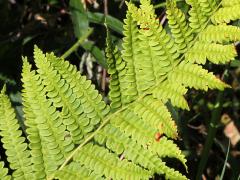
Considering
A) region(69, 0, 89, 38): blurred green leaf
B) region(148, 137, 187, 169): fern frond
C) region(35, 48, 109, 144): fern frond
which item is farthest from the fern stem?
region(148, 137, 187, 169): fern frond

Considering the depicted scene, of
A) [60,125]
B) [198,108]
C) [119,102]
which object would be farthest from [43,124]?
[198,108]

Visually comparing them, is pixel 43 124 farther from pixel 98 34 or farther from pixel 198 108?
pixel 198 108

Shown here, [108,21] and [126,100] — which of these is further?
[108,21]

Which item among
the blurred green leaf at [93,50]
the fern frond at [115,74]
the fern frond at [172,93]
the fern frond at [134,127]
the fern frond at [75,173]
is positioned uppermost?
the blurred green leaf at [93,50]

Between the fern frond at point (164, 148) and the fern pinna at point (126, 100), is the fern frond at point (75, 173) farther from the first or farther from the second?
the fern frond at point (164, 148)

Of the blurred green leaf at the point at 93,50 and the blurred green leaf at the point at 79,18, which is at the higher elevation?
the blurred green leaf at the point at 79,18

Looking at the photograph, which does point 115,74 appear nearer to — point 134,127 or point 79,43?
point 134,127

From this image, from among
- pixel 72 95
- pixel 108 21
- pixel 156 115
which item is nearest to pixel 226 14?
pixel 156 115

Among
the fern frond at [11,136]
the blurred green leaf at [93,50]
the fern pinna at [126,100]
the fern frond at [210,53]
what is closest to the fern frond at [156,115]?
the fern pinna at [126,100]
